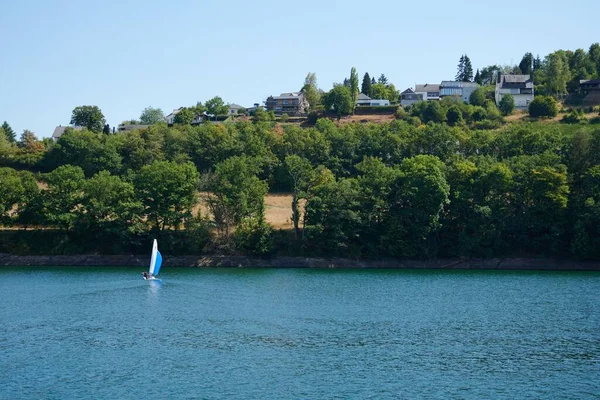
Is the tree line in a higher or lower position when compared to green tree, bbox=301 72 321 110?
lower

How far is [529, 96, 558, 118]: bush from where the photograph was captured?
136500mm

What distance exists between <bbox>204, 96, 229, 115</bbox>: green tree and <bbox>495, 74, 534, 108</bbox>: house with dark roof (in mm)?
58701

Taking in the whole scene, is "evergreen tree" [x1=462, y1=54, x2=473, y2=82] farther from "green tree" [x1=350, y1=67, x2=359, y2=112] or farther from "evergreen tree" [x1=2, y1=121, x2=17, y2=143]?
"evergreen tree" [x1=2, y1=121, x2=17, y2=143]

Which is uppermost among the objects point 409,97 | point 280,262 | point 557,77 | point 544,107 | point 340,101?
point 557,77

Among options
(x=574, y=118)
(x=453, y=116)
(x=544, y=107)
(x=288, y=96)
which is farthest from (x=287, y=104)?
(x=574, y=118)

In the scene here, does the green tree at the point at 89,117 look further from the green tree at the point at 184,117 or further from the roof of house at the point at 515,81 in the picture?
the roof of house at the point at 515,81

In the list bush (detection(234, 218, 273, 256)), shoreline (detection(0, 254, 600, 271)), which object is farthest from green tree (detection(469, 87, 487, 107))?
bush (detection(234, 218, 273, 256))

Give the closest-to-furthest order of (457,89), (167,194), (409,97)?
(167,194)
(409,97)
(457,89)

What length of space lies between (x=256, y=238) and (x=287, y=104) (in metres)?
90.7

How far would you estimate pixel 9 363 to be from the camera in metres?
39.2

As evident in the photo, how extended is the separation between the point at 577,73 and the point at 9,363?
149m

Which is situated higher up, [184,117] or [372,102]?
[372,102]

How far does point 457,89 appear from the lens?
168500 millimetres

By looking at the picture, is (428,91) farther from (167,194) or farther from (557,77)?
(167,194)
